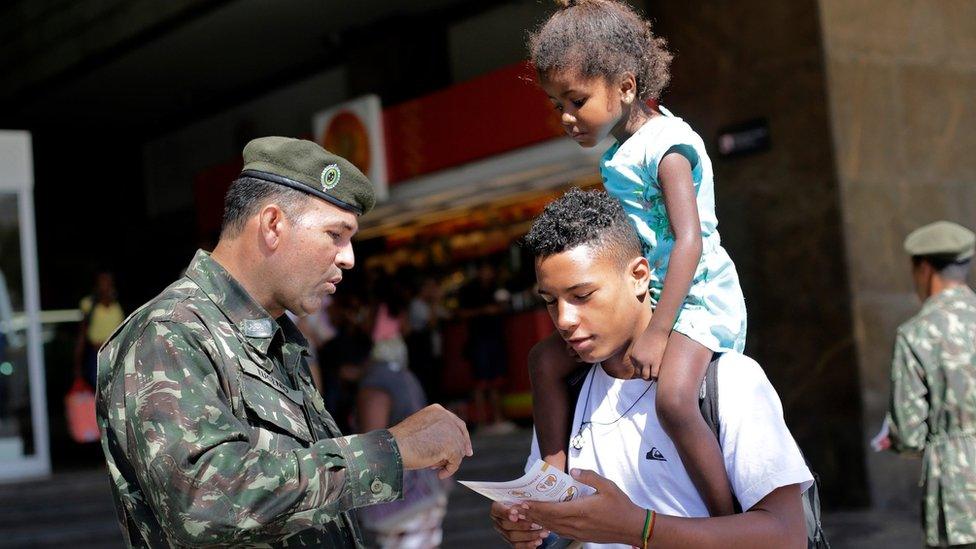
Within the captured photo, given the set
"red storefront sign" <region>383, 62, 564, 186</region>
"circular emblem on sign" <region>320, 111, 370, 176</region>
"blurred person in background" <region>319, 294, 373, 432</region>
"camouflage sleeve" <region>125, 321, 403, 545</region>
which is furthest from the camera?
"circular emblem on sign" <region>320, 111, 370, 176</region>

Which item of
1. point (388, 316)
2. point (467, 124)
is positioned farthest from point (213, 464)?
point (467, 124)

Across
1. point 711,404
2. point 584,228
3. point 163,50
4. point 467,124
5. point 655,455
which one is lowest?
point 655,455

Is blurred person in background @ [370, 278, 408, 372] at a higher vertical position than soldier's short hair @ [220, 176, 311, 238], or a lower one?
lower

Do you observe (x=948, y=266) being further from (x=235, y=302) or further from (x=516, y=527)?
(x=235, y=302)

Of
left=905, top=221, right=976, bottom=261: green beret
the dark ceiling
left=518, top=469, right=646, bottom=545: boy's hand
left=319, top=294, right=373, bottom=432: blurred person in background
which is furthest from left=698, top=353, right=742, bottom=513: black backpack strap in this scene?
the dark ceiling

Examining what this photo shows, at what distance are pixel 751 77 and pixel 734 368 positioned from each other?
732cm

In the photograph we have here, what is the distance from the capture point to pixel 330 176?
2.45 metres

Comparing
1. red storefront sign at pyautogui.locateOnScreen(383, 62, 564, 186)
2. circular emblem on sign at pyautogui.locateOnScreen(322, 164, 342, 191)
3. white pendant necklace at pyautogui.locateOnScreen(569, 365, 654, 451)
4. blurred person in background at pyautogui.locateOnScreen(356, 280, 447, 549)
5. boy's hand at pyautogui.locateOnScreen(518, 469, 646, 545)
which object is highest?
red storefront sign at pyautogui.locateOnScreen(383, 62, 564, 186)

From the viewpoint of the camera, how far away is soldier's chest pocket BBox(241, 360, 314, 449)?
226 centimetres

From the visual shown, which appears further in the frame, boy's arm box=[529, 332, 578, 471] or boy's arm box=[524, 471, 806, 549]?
boy's arm box=[529, 332, 578, 471]

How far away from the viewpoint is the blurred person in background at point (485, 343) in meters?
13.0

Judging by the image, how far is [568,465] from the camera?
2592 millimetres

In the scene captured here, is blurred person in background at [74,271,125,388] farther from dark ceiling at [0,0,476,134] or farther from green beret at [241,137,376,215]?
green beret at [241,137,376,215]

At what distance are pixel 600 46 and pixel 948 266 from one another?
9.43 feet
